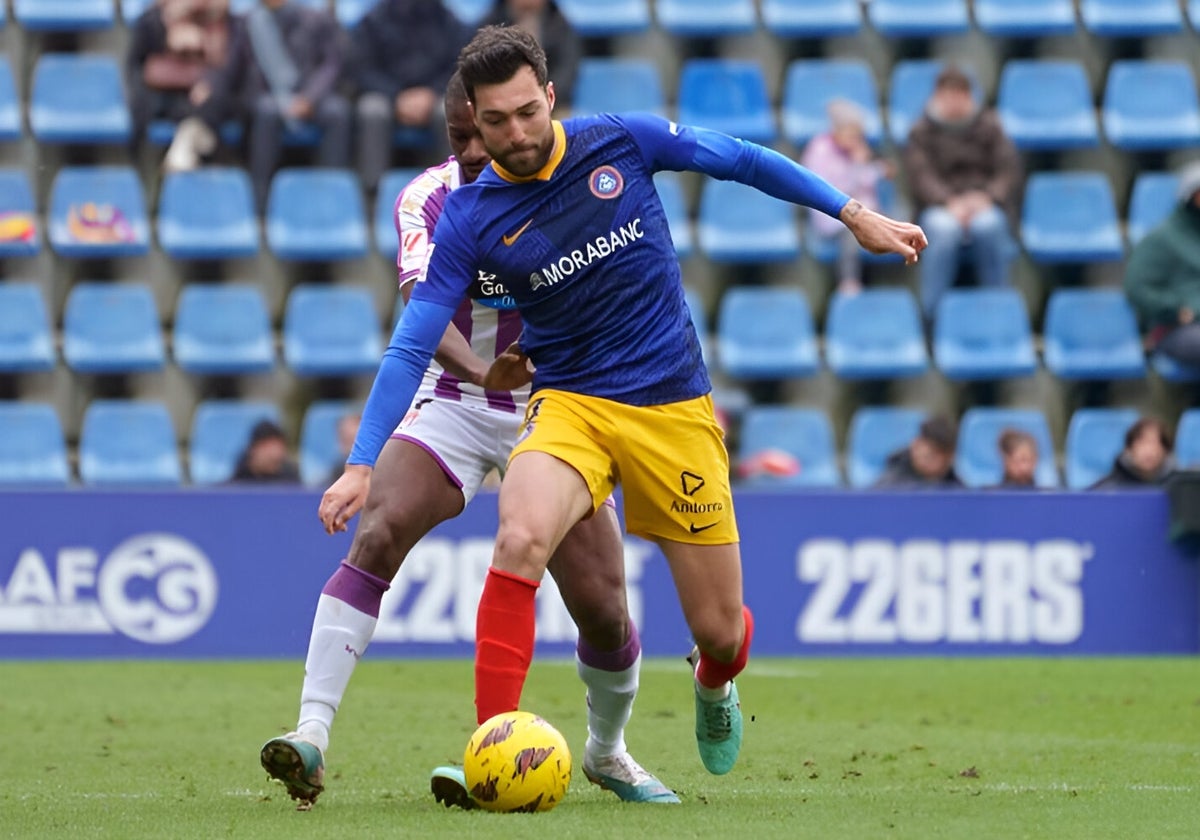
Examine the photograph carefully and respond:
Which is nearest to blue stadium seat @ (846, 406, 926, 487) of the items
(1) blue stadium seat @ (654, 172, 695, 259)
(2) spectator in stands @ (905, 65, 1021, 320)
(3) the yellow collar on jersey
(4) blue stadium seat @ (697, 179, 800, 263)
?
(2) spectator in stands @ (905, 65, 1021, 320)

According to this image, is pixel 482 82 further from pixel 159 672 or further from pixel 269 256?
pixel 269 256

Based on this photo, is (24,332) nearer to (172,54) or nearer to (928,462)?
(172,54)

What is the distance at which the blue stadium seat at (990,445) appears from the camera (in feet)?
42.9

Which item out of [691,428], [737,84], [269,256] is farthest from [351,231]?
[691,428]

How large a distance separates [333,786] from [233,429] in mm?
6595

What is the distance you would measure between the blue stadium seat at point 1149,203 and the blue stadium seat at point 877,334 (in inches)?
74.2

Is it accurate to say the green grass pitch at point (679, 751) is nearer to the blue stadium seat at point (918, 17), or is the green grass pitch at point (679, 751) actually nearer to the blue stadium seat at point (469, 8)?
the blue stadium seat at point (469, 8)

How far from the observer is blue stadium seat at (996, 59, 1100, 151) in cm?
1459

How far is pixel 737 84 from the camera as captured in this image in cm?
1442

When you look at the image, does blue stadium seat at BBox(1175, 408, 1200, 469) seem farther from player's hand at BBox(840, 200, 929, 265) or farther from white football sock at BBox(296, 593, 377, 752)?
white football sock at BBox(296, 593, 377, 752)

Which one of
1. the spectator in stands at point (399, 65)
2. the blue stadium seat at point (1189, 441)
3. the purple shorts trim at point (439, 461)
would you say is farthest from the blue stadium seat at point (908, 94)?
the purple shorts trim at point (439, 461)

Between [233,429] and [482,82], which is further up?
[482,82]

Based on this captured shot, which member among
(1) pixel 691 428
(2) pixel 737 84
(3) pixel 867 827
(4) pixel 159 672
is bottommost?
(4) pixel 159 672

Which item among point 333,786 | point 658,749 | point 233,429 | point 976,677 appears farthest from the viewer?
point 233,429
